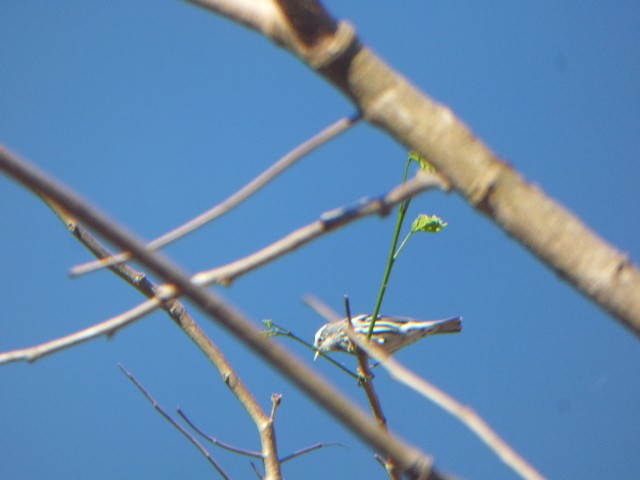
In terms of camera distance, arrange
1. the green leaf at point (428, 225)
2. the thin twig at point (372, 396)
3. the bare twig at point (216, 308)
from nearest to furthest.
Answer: the bare twig at point (216, 308)
the thin twig at point (372, 396)
the green leaf at point (428, 225)

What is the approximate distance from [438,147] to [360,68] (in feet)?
0.14

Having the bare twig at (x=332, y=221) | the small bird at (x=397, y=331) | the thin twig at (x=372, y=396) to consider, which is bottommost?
the bare twig at (x=332, y=221)

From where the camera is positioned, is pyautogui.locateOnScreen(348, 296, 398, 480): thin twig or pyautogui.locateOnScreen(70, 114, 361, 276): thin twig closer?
pyautogui.locateOnScreen(70, 114, 361, 276): thin twig

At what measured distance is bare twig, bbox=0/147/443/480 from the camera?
19 cm

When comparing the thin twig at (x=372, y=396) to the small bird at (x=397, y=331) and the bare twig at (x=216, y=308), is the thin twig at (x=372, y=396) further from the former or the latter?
the bare twig at (x=216, y=308)

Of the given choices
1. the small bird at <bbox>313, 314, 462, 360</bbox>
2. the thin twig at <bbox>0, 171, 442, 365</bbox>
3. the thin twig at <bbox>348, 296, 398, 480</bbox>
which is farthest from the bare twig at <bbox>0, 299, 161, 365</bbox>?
the small bird at <bbox>313, 314, 462, 360</bbox>

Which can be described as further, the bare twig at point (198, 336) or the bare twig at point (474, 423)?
the bare twig at point (198, 336)

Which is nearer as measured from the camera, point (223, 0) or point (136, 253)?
point (136, 253)

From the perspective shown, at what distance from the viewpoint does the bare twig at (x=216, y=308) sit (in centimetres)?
19

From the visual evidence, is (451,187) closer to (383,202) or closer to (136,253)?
(383,202)

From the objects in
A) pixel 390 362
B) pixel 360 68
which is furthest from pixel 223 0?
pixel 390 362

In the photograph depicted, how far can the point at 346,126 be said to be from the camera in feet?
0.92

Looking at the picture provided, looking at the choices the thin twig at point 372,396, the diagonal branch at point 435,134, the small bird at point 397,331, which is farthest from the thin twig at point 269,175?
the small bird at point 397,331

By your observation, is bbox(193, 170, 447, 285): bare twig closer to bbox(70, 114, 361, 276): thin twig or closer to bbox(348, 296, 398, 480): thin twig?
bbox(70, 114, 361, 276): thin twig
